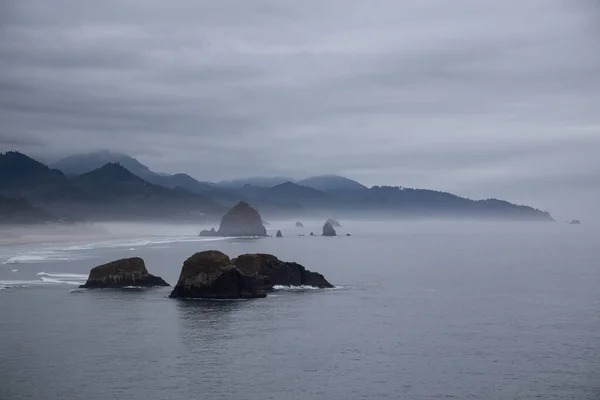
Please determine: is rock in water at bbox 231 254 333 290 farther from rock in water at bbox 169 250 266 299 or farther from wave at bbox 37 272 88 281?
wave at bbox 37 272 88 281

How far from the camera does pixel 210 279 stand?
229 ft

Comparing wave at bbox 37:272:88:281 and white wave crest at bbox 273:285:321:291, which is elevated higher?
wave at bbox 37:272:88:281

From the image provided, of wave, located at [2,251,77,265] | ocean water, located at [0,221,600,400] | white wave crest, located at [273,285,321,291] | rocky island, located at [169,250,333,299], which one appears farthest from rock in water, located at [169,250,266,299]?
wave, located at [2,251,77,265]

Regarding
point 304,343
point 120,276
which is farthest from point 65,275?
point 304,343

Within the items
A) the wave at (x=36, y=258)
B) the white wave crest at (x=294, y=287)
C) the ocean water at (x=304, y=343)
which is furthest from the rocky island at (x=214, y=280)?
the wave at (x=36, y=258)

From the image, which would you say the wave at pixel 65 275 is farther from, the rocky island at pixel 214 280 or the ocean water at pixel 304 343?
the rocky island at pixel 214 280

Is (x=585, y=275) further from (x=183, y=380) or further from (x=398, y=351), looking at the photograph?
(x=183, y=380)

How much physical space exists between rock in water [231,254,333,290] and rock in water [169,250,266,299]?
520 cm

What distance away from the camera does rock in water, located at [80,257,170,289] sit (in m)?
79.3

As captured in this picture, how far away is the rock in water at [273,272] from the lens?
7738 centimetres

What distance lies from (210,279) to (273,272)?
12.0 metres

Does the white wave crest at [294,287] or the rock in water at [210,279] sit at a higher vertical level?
the rock in water at [210,279]

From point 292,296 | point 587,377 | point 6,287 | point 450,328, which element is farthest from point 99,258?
point 587,377

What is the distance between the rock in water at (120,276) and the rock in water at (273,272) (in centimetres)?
1071
